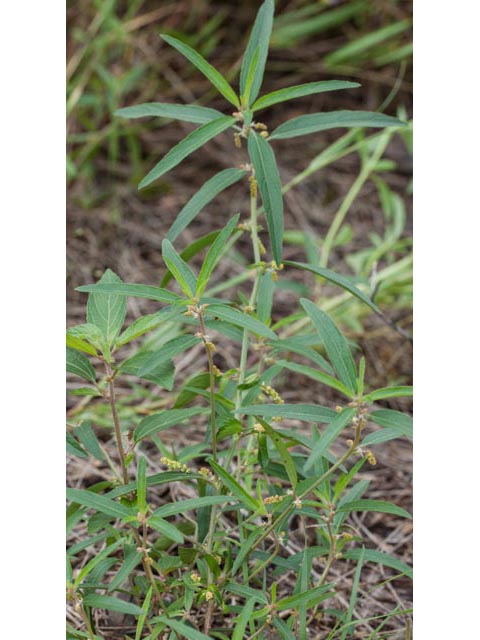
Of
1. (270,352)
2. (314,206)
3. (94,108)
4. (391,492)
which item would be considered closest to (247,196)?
(314,206)

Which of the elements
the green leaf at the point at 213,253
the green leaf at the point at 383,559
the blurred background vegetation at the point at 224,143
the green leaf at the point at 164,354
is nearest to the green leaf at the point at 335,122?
the green leaf at the point at 213,253

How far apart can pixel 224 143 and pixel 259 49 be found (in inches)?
53.6

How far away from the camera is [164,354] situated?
804 mm

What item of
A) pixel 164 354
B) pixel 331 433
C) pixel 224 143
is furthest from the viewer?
pixel 224 143

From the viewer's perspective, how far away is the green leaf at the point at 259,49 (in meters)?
0.84

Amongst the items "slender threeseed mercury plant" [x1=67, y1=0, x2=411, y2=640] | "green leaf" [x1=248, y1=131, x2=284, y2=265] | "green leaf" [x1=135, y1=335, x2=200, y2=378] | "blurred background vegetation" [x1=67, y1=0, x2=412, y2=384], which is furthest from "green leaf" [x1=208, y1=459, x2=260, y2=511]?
"blurred background vegetation" [x1=67, y1=0, x2=412, y2=384]

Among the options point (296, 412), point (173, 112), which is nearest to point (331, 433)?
point (296, 412)

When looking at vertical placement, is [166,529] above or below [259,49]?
below

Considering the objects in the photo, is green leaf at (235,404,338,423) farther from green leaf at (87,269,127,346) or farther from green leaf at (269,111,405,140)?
green leaf at (269,111,405,140)

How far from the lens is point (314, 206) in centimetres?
209

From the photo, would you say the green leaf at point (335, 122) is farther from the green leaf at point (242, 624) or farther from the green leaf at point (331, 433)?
the green leaf at point (242, 624)

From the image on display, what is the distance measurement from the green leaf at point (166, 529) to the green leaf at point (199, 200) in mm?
281

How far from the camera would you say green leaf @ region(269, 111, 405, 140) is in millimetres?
815

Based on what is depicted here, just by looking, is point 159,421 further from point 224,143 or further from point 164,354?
point 224,143
